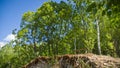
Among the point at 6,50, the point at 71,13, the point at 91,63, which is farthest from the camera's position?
the point at 6,50

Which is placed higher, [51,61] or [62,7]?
[62,7]

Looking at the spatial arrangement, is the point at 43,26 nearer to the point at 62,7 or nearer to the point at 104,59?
the point at 62,7

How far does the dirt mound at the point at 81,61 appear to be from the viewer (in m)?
14.6

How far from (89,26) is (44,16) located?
6573mm

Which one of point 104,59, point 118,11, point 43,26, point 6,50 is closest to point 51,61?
point 104,59

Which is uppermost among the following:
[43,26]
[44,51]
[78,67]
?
[43,26]

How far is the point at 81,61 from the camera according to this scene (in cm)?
1513

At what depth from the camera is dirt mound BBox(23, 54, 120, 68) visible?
14.6 m

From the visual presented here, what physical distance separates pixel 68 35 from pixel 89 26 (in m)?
3.13

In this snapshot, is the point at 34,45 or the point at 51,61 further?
the point at 34,45

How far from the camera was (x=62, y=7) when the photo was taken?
44.0 meters

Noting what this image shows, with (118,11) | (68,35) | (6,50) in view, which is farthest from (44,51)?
(118,11)

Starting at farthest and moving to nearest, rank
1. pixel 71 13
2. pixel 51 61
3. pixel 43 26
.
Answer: pixel 43 26
pixel 71 13
pixel 51 61

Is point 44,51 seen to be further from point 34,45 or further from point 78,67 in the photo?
point 78,67
